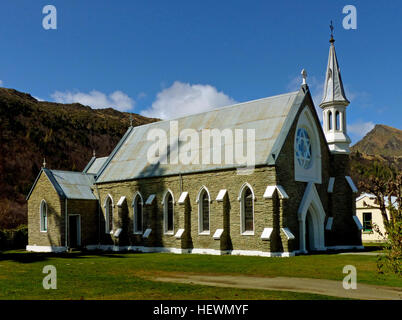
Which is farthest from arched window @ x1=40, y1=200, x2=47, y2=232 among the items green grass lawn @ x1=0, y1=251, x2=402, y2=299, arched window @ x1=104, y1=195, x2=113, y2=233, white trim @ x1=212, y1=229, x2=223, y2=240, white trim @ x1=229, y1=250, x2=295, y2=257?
white trim @ x1=229, y1=250, x2=295, y2=257

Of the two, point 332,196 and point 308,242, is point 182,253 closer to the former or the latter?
point 308,242

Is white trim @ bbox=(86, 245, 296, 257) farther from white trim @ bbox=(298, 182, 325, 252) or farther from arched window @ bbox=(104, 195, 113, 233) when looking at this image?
white trim @ bbox=(298, 182, 325, 252)

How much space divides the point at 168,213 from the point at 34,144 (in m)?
51.1

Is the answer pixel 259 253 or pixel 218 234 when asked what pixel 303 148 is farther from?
pixel 218 234

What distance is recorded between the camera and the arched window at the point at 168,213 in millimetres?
33625

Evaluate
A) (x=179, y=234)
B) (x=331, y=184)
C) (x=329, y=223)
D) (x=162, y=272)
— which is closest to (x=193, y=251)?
(x=179, y=234)

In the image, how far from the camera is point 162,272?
794 inches

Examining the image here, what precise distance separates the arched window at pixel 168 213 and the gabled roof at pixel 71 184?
26.7 ft

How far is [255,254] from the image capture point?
1104 inches

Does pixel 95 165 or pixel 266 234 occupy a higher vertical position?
pixel 95 165

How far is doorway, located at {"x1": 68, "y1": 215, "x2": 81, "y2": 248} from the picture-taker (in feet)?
124

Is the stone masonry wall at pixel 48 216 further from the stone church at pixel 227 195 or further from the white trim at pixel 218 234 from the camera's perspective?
the white trim at pixel 218 234
